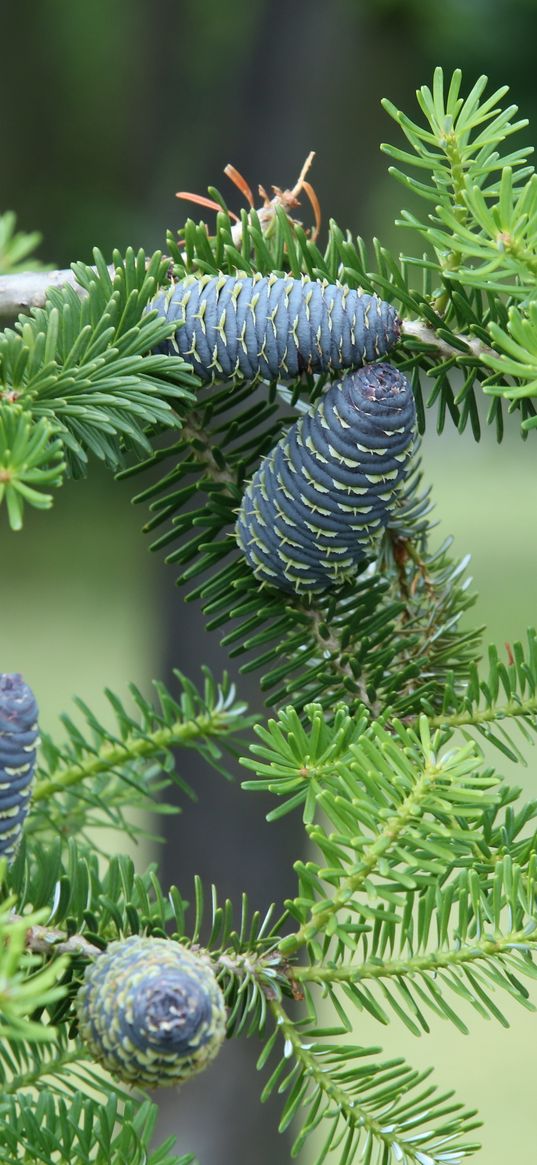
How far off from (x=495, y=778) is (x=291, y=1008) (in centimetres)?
67

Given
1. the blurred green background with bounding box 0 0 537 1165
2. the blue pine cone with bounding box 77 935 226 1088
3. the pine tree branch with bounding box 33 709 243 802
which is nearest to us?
the blue pine cone with bounding box 77 935 226 1088

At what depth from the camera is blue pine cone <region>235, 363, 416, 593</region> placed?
20 centimetres

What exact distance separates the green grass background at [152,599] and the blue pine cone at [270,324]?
1131 millimetres

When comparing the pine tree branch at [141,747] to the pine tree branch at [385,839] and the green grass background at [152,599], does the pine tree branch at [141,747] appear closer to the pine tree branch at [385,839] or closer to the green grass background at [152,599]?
the pine tree branch at [385,839]

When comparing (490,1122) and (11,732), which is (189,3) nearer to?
(490,1122)

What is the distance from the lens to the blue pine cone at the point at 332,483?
20 cm

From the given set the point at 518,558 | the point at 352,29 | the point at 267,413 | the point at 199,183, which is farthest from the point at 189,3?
the point at 267,413

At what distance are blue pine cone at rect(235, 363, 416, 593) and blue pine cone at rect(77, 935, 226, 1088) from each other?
0.26 ft

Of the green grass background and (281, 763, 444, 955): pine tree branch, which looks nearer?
(281, 763, 444, 955): pine tree branch

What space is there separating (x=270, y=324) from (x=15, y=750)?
0.08m

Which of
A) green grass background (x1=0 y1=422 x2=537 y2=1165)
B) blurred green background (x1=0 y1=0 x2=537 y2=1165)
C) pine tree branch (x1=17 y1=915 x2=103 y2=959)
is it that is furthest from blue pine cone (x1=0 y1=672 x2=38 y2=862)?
green grass background (x1=0 y1=422 x2=537 y2=1165)

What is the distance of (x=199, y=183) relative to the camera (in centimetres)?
143

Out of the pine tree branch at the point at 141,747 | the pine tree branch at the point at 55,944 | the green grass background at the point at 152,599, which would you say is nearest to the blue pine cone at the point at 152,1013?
the pine tree branch at the point at 55,944

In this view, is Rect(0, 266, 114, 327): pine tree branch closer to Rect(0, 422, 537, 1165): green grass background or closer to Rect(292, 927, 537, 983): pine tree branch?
Rect(292, 927, 537, 983): pine tree branch
